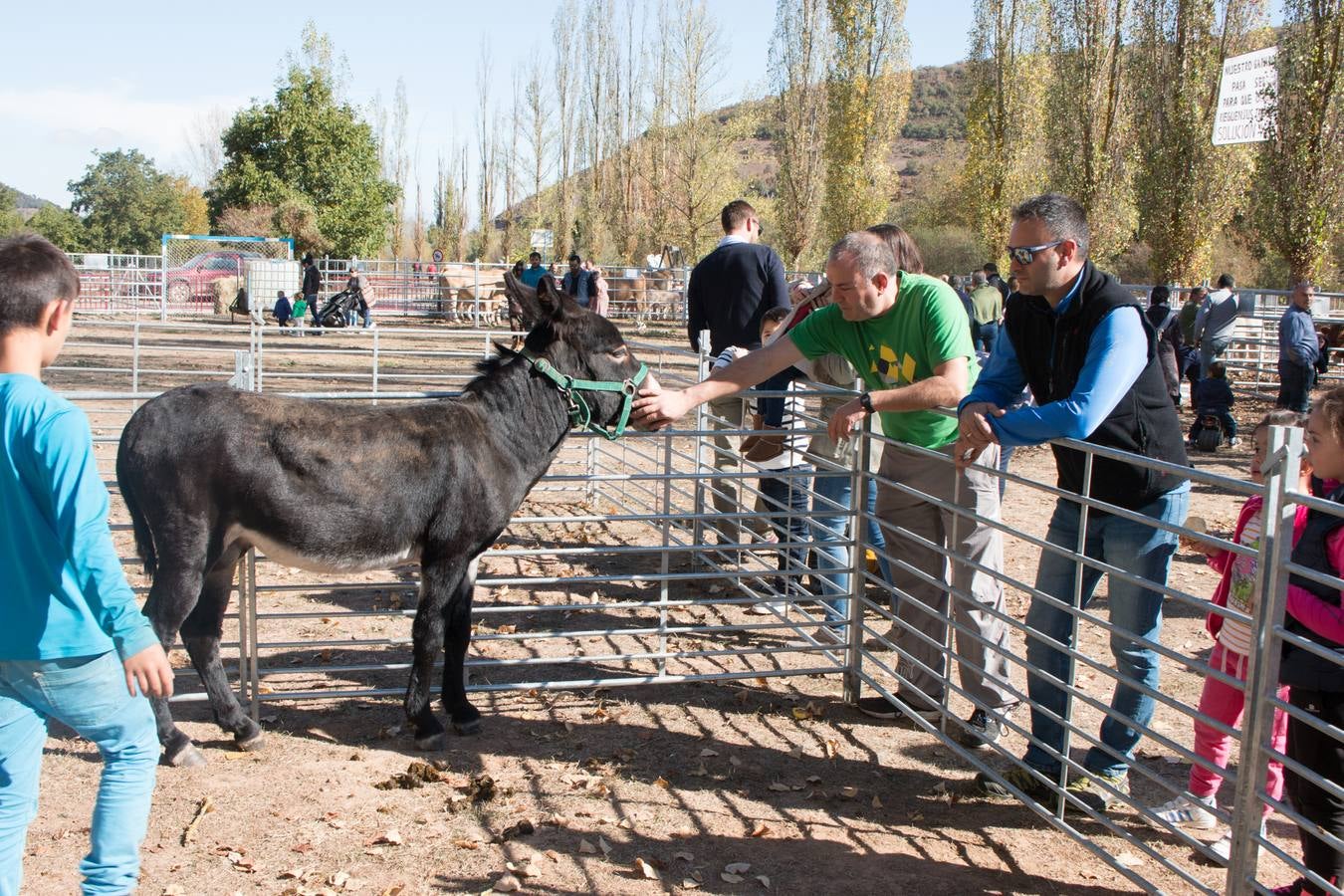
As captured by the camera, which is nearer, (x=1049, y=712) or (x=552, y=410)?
(x=1049, y=712)

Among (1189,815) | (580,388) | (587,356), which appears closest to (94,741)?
(580,388)

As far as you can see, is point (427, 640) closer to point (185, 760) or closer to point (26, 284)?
point (185, 760)

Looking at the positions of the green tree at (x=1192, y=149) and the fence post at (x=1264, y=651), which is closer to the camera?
the fence post at (x=1264, y=651)

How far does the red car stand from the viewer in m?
32.4

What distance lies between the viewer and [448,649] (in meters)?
5.00

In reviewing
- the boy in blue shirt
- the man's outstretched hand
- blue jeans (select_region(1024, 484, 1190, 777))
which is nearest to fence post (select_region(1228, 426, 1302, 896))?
blue jeans (select_region(1024, 484, 1190, 777))

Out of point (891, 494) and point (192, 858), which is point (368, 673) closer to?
point (192, 858)

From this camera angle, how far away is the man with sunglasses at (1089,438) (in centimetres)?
386

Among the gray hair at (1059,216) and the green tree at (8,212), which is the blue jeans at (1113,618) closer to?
the gray hair at (1059,216)

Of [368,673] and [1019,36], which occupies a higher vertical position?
[1019,36]

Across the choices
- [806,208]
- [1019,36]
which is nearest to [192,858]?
[806,208]

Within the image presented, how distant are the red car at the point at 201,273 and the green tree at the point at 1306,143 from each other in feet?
90.4

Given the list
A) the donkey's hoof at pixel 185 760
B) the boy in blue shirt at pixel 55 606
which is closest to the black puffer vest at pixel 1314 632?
the boy in blue shirt at pixel 55 606

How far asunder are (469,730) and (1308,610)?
139 inches
